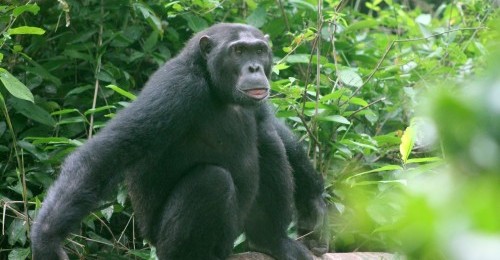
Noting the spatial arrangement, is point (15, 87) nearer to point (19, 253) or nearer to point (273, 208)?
point (19, 253)

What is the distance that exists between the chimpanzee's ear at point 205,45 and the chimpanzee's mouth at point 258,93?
67cm

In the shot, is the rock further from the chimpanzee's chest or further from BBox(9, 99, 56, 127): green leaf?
BBox(9, 99, 56, 127): green leaf

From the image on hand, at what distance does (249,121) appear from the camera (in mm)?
6902

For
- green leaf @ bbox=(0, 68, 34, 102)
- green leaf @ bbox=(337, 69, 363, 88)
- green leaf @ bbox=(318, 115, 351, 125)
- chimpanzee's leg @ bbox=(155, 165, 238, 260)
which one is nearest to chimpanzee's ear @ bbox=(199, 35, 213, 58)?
chimpanzee's leg @ bbox=(155, 165, 238, 260)

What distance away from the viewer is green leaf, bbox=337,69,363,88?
8.58 m

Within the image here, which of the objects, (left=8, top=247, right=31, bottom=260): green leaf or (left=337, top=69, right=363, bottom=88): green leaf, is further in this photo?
(left=337, top=69, right=363, bottom=88): green leaf

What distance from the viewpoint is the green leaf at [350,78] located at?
8.58 m

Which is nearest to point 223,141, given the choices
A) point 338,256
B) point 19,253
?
point 338,256

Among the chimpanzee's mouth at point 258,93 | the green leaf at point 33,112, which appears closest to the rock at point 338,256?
the chimpanzee's mouth at point 258,93

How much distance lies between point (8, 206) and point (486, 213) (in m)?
7.15

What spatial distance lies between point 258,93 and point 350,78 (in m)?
2.45

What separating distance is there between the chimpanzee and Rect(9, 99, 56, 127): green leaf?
1.99 metres

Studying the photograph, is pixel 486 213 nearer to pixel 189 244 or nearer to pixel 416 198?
pixel 416 198

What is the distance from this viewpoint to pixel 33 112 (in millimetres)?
8164
